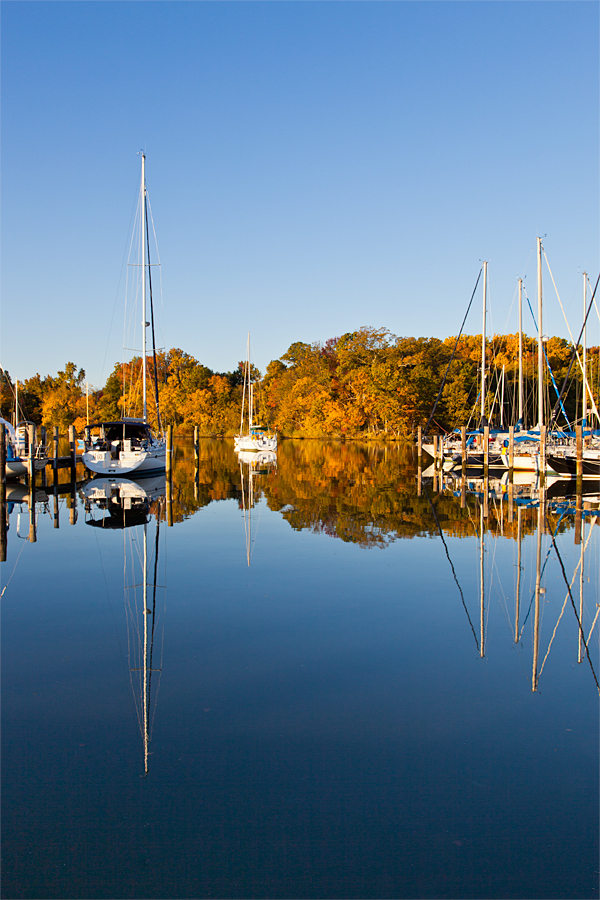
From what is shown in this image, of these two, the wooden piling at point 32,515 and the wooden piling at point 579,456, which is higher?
the wooden piling at point 579,456

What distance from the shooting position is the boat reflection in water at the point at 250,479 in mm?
17555

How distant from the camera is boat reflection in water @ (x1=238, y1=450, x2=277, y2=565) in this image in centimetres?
1755

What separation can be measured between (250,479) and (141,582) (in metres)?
22.5

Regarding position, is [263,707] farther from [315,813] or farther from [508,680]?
[508,680]

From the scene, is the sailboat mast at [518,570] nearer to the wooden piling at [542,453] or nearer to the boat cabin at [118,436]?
the wooden piling at [542,453]

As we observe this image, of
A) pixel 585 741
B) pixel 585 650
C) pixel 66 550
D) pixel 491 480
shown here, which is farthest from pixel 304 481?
pixel 585 741

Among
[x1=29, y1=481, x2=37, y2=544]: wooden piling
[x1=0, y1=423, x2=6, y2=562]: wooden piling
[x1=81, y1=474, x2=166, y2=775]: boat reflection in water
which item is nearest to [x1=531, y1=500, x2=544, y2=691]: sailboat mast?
[x1=81, y1=474, x2=166, y2=775]: boat reflection in water

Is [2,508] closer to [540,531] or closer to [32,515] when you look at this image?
[32,515]

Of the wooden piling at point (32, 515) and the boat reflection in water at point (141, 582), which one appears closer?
the boat reflection in water at point (141, 582)

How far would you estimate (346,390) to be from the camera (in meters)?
88.1

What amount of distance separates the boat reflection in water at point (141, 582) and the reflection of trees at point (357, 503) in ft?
4.05

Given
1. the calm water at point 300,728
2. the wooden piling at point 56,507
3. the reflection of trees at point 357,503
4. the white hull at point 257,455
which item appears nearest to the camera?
the calm water at point 300,728

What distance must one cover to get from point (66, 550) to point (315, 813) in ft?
38.3

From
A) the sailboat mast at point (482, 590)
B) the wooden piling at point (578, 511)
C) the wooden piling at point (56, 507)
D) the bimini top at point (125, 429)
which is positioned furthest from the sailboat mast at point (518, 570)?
the bimini top at point (125, 429)
